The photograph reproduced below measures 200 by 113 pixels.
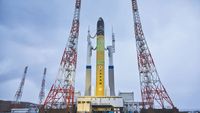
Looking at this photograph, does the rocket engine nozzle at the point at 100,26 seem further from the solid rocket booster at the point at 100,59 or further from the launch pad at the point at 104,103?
the launch pad at the point at 104,103

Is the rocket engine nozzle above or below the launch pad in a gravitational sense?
above

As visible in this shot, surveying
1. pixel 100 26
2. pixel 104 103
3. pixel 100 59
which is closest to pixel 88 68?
pixel 100 59

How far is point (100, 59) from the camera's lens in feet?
282

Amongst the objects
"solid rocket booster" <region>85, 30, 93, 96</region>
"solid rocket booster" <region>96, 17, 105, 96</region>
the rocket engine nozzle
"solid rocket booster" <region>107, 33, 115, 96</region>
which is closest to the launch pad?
"solid rocket booster" <region>96, 17, 105, 96</region>

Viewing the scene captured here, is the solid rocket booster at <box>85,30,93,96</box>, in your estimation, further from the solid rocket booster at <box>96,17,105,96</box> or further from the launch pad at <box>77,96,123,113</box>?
the launch pad at <box>77,96,123,113</box>

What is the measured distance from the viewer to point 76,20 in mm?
76938

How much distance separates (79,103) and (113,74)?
133 ft

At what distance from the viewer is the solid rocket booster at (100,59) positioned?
8191 cm

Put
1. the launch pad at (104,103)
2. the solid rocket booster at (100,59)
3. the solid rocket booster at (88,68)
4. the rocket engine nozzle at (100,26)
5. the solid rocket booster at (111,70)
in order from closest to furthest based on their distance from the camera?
the launch pad at (104,103) < the solid rocket booster at (100,59) < the rocket engine nozzle at (100,26) < the solid rocket booster at (88,68) < the solid rocket booster at (111,70)

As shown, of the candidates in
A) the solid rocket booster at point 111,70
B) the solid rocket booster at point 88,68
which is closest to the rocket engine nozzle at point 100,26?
the solid rocket booster at point 88,68

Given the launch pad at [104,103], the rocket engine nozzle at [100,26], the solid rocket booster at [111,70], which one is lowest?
the launch pad at [104,103]

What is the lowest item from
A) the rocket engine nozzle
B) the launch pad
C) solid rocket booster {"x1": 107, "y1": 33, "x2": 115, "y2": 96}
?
the launch pad

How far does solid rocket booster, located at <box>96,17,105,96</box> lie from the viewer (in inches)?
3225

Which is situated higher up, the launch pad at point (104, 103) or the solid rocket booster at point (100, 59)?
the solid rocket booster at point (100, 59)
